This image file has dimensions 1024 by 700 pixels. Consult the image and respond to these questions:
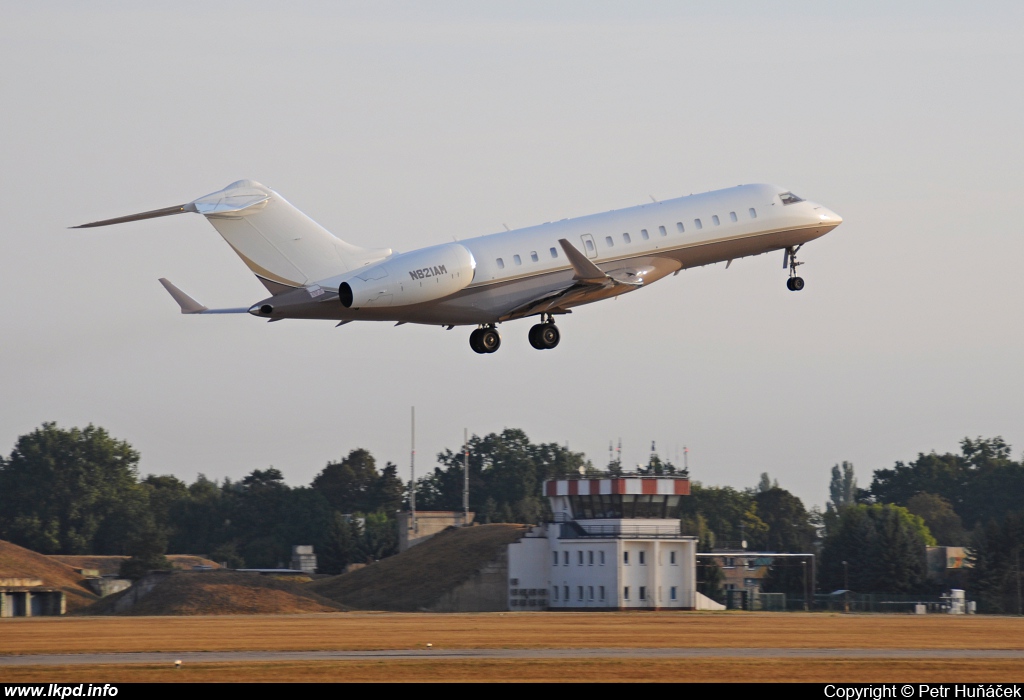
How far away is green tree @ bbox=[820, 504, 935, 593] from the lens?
99625 millimetres

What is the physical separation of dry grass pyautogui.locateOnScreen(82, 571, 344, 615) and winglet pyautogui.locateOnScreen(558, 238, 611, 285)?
131 ft

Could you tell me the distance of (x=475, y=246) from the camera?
40125 millimetres

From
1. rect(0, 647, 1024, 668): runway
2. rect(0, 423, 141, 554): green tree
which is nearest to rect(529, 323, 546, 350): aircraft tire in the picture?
rect(0, 647, 1024, 668): runway

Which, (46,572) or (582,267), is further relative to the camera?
(46,572)

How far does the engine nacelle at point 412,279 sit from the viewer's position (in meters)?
37.5

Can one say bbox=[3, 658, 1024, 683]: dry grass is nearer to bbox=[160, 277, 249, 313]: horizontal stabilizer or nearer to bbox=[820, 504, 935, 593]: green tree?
bbox=[160, 277, 249, 313]: horizontal stabilizer

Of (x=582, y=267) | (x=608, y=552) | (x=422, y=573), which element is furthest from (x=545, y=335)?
(x=422, y=573)

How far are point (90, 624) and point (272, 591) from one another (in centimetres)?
1508

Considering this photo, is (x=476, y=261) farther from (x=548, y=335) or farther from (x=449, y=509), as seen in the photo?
(x=449, y=509)

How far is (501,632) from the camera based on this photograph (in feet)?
184

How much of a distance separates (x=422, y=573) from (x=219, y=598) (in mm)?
17900

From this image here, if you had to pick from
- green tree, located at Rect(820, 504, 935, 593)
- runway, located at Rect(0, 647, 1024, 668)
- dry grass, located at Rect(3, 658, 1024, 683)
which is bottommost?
runway, located at Rect(0, 647, 1024, 668)
